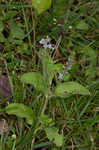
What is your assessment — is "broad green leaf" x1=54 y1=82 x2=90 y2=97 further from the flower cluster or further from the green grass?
the flower cluster

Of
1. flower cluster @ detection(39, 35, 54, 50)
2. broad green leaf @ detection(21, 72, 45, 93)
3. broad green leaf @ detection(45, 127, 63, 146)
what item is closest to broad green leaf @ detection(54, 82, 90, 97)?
broad green leaf @ detection(21, 72, 45, 93)

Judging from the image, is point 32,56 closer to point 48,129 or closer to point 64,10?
point 64,10

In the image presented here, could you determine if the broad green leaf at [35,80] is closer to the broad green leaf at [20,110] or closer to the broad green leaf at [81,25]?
the broad green leaf at [20,110]

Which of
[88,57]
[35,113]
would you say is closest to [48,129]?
[35,113]

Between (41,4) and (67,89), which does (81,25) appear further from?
(67,89)

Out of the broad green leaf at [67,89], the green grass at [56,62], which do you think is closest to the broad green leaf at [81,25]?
the green grass at [56,62]

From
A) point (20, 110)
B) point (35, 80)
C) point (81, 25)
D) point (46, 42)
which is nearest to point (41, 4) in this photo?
point (46, 42)
